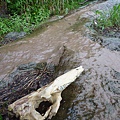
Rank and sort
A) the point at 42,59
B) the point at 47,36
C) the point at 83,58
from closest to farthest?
the point at 83,58 < the point at 42,59 < the point at 47,36

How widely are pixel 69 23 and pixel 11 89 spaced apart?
111 inches

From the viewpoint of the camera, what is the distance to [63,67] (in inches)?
122

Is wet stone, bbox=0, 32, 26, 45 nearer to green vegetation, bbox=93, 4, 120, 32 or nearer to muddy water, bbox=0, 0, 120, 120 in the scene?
muddy water, bbox=0, 0, 120, 120

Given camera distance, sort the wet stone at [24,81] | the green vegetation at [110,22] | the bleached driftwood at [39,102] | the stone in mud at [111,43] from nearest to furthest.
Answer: the bleached driftwood at [39,102], the wet stone at [24,81], the stone in mud at [111,43], the green vegetation at [110,22]

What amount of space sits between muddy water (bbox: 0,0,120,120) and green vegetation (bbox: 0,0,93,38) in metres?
0.79

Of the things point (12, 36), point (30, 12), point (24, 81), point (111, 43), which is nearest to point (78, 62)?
point (24, 81)

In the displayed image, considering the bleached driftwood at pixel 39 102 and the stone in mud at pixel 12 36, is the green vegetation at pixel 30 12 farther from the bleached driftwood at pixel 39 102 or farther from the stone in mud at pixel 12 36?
the bleached driftwood at pixel 39 102

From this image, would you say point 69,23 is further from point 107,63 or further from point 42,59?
point 107,63

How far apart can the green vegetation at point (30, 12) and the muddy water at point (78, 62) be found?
0.79 meters

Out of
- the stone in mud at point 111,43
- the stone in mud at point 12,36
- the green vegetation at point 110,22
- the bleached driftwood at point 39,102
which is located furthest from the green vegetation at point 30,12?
the bleached driftwood at point 39,102

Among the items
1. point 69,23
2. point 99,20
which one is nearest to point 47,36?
point 69,23

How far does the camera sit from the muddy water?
2.34 m

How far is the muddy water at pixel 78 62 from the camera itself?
234 cm

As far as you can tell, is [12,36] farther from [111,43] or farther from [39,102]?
[39,102]
